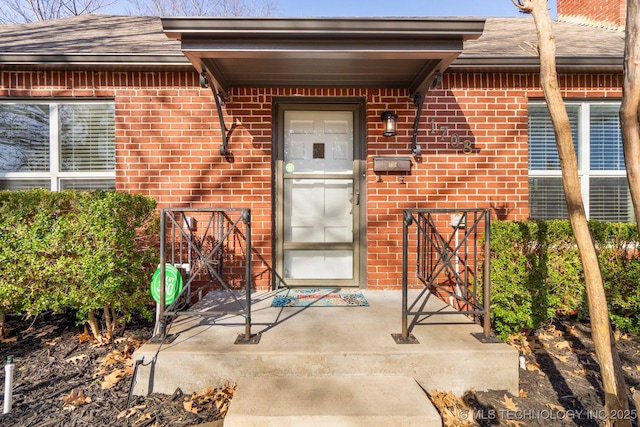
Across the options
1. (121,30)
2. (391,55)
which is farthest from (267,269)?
(121,30)

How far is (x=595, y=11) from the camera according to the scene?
5270mm

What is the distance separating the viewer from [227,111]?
388 centimetres

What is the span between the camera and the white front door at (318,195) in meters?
4.06

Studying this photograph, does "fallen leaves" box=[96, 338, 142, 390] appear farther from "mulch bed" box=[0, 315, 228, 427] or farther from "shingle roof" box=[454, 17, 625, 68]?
"shingle roof" box=[454, 17, 625, 68]

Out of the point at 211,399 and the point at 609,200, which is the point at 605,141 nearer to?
the point at 609,200

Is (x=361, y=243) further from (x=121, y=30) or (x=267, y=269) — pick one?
(x=121, y=30)

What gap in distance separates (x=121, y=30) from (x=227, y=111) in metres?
2.75

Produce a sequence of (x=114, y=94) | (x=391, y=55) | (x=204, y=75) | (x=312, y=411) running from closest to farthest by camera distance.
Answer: (x=312, y=411), (x=391, y=55), (x=204, y=75), (x=114, y=94)

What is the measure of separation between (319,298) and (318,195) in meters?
1.24

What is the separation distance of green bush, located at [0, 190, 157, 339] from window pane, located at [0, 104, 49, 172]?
1.24 meters

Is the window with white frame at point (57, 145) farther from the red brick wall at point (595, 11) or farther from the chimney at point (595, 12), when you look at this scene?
the red brick wall at point (595, 11)

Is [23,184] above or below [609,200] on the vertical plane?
above

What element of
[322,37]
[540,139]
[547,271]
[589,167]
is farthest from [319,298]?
[589,167]

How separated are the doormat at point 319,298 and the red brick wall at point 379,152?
0.31 meters
